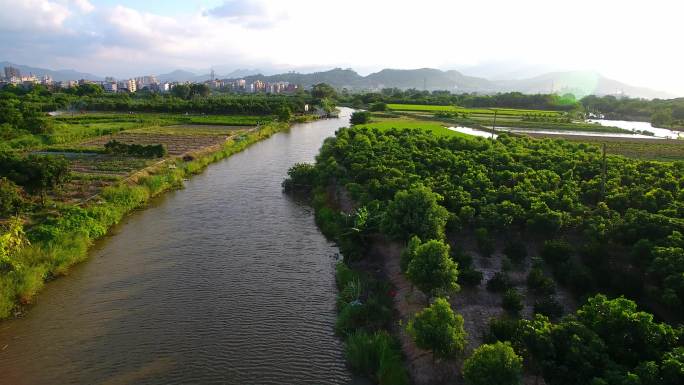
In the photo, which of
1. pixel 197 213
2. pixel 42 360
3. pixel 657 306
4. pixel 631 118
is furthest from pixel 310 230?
pixel 631 118

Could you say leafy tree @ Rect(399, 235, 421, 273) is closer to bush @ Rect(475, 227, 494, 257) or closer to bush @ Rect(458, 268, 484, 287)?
bush @ Rect(458, 268, 484, 287)

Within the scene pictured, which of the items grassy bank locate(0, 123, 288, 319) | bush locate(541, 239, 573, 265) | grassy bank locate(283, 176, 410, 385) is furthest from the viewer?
bush locate(541, 239, 573, 265)

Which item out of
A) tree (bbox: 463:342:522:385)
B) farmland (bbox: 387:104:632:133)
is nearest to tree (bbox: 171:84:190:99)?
farmland (bbox: 387:104:632:133)

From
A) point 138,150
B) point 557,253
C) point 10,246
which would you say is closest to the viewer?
point 10,246

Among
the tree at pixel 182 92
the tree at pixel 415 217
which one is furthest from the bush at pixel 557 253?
the tree at pixel 182 92

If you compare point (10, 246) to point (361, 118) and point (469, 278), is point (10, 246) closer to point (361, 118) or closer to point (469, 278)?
point (469, 278)

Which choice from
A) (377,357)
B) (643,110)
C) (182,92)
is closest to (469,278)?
(377,357)
